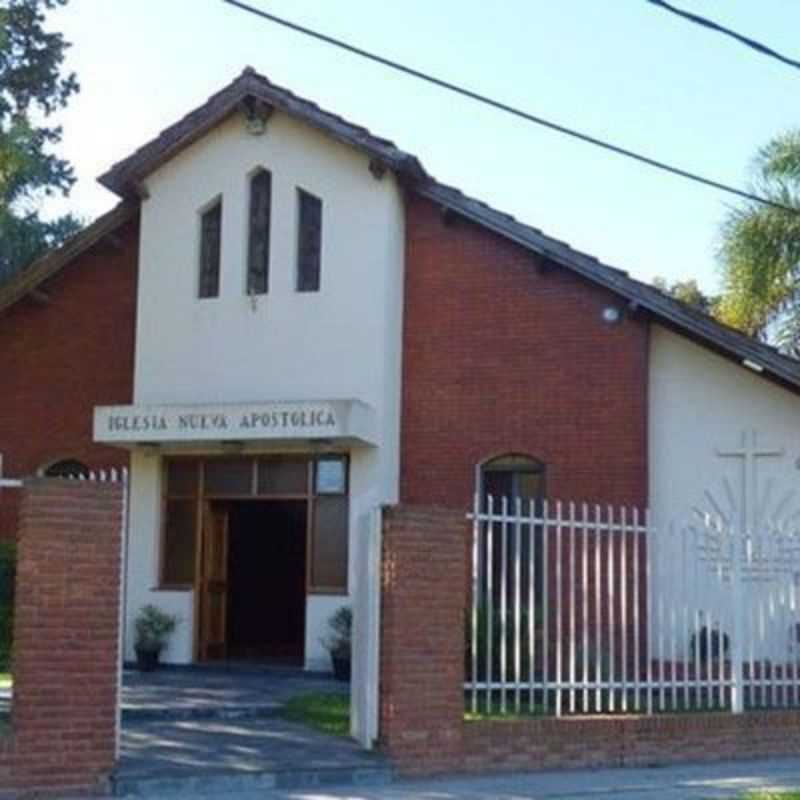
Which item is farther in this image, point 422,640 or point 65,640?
point 422,640

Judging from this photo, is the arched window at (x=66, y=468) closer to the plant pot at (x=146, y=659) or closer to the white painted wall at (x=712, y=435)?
the plant pot at (x=146, y=659)

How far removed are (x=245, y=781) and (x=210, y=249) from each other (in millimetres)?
11489

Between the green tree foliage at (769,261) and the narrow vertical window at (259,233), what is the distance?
26.8ft

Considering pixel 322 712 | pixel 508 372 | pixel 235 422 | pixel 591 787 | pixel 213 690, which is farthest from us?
pixel 508 372

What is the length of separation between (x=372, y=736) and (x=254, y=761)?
995mm

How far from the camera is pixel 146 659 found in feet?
68.7

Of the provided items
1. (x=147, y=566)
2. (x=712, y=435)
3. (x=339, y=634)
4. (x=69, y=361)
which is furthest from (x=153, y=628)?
(x=712, y=435)

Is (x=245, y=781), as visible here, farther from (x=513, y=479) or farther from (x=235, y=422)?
(x=513, y=479)

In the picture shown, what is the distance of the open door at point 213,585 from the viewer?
2162cm

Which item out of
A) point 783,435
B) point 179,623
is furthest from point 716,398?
point 179,623

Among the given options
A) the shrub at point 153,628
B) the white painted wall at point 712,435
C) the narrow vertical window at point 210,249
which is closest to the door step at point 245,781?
the white painted wall at point 712,435

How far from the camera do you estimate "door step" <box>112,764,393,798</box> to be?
11.4 meters

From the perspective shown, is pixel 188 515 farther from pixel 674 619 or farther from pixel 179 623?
pixel 674 619

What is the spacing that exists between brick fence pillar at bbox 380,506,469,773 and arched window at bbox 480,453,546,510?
7.24 meters
